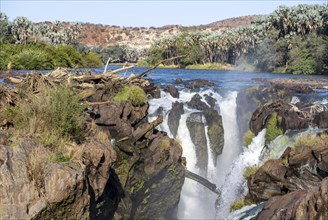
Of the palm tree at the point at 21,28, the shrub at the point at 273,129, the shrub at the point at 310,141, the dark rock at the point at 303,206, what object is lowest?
the shrub at the point at 273,129

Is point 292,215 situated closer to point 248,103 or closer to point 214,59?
point 248,103

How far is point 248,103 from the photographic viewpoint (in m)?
27.6

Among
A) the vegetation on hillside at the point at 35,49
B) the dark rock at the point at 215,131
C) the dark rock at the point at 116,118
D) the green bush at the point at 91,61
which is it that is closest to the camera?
the dark rock at the point at 116,118

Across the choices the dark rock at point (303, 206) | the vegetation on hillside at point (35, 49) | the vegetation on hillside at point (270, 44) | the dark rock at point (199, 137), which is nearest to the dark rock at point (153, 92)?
the dark rock at point (199, 137)

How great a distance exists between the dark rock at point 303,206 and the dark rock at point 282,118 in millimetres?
9609

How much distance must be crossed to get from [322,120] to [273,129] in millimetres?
2243

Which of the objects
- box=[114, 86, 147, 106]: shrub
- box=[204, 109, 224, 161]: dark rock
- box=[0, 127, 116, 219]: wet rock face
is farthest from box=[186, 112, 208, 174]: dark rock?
box=[0, 127, 116, 219]: wet rock face

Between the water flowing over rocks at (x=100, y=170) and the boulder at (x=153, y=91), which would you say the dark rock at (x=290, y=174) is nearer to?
the water flowing over rocks at (x=100, y=170)

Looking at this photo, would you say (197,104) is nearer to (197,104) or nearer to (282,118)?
(197,104)

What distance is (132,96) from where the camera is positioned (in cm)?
1830

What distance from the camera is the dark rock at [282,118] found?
2022 cm

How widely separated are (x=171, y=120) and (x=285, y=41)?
195 feet

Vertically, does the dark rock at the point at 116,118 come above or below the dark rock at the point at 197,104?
above

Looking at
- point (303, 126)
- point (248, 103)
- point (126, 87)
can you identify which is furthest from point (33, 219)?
point (248, 103)
